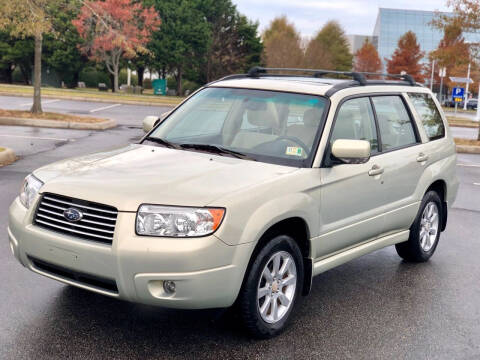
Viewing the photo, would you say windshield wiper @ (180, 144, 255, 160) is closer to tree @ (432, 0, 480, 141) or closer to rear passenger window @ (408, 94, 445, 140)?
rear passenger window @ (408, 94, 445, 140)

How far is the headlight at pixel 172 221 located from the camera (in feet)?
12.7

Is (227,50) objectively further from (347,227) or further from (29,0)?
(347,227)

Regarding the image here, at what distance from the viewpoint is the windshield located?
4.96 m

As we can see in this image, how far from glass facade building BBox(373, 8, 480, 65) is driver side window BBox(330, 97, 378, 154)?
110m

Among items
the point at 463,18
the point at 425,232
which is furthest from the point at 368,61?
the point at 425,232

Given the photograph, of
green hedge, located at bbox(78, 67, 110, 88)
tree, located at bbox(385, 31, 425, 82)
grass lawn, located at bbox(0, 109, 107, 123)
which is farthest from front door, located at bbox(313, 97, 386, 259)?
tree, located at bbox(385, 31, 425, 82)

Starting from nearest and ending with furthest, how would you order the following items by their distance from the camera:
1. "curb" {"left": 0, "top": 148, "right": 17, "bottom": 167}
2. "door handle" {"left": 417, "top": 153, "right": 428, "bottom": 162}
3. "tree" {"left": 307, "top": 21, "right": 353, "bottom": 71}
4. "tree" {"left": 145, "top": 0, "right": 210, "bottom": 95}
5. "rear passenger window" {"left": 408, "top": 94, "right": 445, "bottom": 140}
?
1. "door handle" {"left": 417, "top": 153, "right": 428, "bottom": 162}
2. "rear passenger window" {"left": 408, "top": 94, "right": 445, "bottom": 140}
3. "curb" {"left": 0, "top": 148, "right": 17, "bottom": 167}
4. "tree" {"left": 145, "top": 0, "right": 210, "bottom": 95}
5. "tree" {"left": 307, "top": 21, "right": 353, "bottom": 71}

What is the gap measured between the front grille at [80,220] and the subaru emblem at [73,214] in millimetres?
18

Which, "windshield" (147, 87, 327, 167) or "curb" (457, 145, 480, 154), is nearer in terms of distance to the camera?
"windshield" (147, 87, 327, 167)

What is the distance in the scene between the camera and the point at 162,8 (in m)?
49.6

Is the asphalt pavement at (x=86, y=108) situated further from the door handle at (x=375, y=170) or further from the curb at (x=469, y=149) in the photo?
the door handle at (x=375, y=170)

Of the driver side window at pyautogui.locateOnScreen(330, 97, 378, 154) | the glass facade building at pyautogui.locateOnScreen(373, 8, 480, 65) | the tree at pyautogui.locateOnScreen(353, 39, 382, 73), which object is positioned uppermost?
the glass facade building at pyautogui.locateOnScreen(373, 8, 480, 65)

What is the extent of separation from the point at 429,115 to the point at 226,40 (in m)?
46.4

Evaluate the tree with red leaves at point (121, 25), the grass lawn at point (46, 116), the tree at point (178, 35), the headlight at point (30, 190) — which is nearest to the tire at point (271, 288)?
the headlight at point (30, 190)
